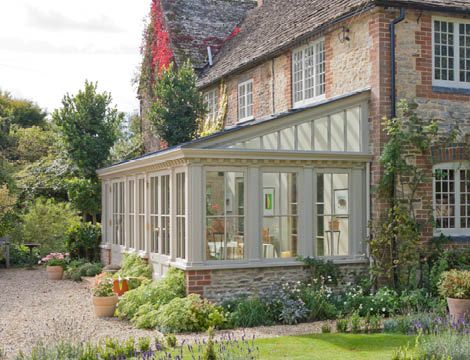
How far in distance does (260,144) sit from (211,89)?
9681mm

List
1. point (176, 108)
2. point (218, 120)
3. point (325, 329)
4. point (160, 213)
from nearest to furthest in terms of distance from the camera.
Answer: point (325, 329), point (160, 213), point (176, 108), point (218, 120)

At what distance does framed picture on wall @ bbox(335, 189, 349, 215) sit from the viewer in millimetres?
13141

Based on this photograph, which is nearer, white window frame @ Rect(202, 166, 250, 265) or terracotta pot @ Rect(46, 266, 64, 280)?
white window frame @ Rect(202, 166, 250, 265)

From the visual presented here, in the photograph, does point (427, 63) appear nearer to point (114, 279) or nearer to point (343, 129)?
point (343, 129)

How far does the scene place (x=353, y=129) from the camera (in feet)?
43.6

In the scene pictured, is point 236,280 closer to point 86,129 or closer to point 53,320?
point 53,320

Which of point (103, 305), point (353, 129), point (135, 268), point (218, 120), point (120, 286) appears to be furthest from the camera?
point (218, 120)

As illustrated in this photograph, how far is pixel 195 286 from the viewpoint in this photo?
11844 mm

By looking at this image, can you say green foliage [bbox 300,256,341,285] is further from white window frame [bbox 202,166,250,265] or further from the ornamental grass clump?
the ornamental grass clump

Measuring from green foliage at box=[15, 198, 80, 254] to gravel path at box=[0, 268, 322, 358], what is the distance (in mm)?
3331

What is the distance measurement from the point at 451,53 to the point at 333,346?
7318 millimetres

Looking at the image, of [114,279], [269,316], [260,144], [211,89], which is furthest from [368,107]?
[211,89]

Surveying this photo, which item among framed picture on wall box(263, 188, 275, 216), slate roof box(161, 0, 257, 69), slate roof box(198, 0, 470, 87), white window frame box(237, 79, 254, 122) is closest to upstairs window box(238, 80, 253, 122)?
white window frame box(237, 79, 254, 122)

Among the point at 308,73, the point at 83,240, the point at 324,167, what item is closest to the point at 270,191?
the point at 324,167
